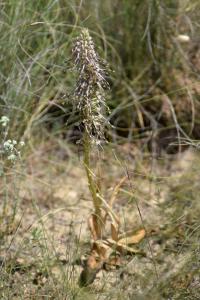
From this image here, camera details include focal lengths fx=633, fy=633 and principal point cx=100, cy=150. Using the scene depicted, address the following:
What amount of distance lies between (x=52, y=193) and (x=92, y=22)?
0.67 m

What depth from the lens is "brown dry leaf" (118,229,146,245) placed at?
1820 millimetres

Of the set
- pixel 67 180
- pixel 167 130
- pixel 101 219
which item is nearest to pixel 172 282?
pixel 101 219

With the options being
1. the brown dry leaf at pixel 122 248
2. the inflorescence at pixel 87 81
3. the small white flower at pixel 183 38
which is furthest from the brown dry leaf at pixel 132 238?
the small white flower at pixel 183 38

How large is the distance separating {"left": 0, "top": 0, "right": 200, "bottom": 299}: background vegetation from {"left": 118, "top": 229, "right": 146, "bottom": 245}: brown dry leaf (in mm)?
80

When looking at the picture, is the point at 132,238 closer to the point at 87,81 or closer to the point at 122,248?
the point at 122,248

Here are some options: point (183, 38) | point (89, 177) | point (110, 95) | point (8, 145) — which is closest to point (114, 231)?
point (89, 177)

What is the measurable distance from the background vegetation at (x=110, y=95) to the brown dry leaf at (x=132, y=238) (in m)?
0.08

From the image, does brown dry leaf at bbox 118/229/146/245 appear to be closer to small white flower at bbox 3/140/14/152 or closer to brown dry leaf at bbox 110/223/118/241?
brown dry leaf at bbox 110/223/118/241

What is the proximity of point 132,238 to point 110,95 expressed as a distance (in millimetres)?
812

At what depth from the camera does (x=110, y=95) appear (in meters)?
2.50

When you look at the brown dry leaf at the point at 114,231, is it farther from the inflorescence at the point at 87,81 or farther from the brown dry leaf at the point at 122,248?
the inflorescence at the point at 87,81

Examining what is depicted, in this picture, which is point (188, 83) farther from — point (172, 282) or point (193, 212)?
point (172, 282)

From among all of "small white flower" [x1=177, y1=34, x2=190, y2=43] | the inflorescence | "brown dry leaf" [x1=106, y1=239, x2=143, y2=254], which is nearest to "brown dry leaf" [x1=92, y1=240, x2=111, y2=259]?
"brown dry leaf" [x1=106, y1=239, x2=143, y2=254]

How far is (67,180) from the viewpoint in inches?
94.7
